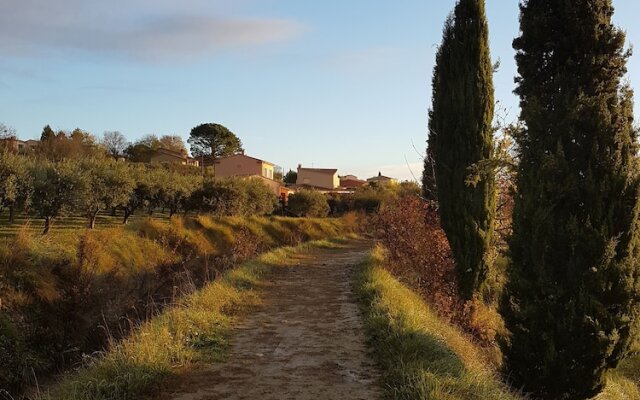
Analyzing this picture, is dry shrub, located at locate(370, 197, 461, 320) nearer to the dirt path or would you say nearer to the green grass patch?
the dirt path

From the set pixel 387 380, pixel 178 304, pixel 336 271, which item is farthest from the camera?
pixel 336 271

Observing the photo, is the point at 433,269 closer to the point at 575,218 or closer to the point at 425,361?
the point at 575,218

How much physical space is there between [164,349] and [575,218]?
482 centimetres

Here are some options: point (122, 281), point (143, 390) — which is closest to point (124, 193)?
point (122, 281)

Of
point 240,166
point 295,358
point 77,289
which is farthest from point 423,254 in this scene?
point 240,166

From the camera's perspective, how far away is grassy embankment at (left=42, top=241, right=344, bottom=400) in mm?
4656

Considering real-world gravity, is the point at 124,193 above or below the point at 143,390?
above

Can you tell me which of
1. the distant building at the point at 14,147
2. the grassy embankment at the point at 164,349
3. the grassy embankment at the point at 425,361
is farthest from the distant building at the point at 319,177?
the grassy embankment at the point at 425,361

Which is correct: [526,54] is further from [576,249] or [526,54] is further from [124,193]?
[124,193]

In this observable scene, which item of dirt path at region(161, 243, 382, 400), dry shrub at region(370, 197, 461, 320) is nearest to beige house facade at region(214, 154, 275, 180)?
dry shrub at region(370, 197, 461, 320)

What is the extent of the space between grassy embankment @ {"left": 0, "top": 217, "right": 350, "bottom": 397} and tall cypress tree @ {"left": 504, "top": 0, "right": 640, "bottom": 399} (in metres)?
5.19

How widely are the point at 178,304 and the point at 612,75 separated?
6.87 meters

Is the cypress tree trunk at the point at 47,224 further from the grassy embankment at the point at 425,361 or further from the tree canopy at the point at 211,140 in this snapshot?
the tree canopy at the point at 211,140

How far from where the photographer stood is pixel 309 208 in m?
40.7
